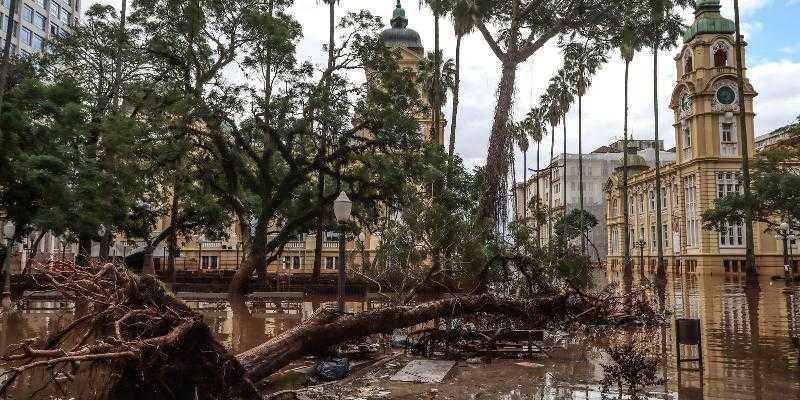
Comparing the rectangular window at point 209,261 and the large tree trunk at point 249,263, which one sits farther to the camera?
the rectangular window at point 209,261

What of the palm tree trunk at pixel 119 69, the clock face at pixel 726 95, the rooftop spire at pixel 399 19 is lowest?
the palm tree trunk at pixel 119 69

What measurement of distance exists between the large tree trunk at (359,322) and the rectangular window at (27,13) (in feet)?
218

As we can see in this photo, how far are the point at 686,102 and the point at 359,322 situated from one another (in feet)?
178

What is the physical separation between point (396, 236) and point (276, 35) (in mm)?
9989

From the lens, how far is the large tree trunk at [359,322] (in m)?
7.88

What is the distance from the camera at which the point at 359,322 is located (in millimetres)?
9188

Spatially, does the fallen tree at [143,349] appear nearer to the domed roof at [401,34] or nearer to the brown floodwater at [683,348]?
the brown floodwater at [683,348]

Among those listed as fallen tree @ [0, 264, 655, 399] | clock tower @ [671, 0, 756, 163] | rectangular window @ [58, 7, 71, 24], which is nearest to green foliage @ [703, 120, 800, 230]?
clock tower @ [671, 0, 756, 163]

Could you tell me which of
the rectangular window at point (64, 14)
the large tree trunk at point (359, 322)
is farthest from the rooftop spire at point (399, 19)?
the large tree trunk at point (359, 322)

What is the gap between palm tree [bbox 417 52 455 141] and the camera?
3441 centimetres

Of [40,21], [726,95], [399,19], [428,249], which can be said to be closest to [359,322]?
[428,249]

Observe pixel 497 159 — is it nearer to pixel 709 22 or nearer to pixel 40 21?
pixel 709 22

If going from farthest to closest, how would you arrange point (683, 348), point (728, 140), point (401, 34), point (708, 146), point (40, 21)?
1. point (40, 21)
2. point (728, 140)
3. point (708, 146)
4. point (401, 34)
5. point (683, 348)

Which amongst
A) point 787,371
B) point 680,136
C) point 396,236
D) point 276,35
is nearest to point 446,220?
point 396,236
